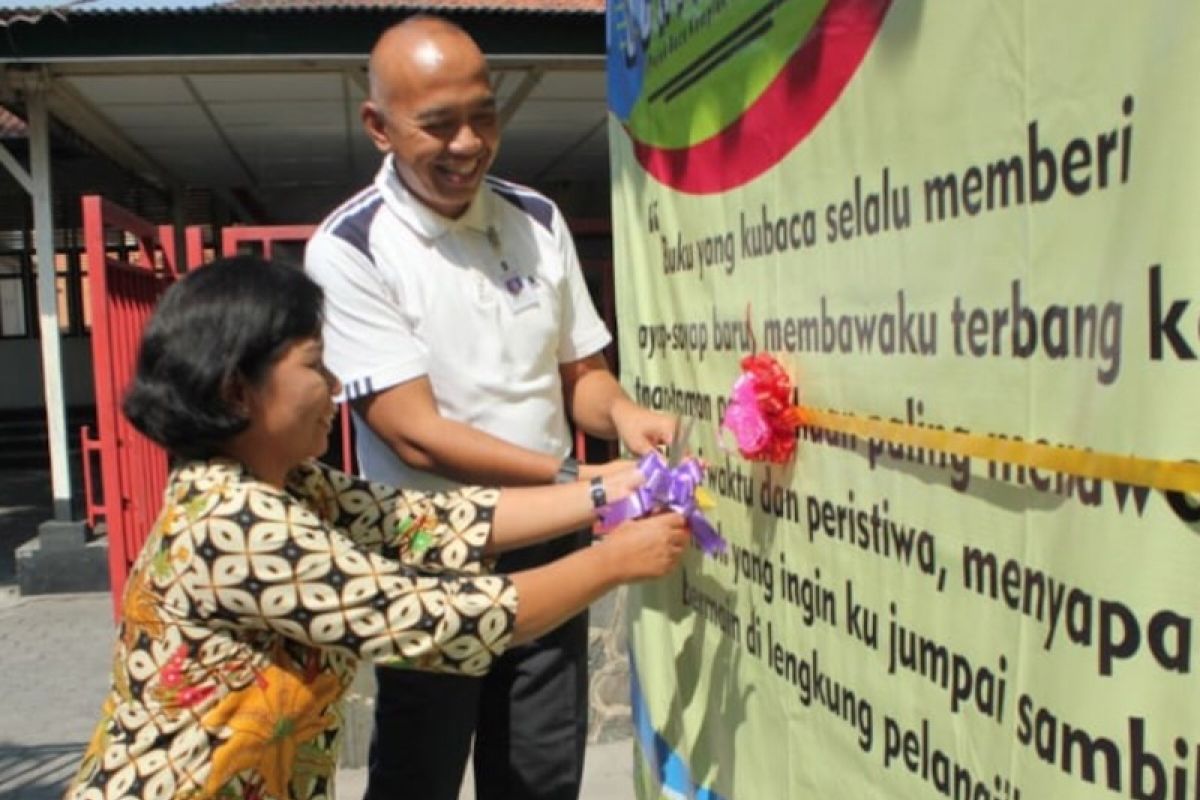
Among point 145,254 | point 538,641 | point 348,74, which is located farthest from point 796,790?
point 348,74

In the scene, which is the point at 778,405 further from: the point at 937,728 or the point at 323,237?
the point at 323,237

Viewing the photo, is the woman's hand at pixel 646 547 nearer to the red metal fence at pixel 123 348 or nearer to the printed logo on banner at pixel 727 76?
the printed logo on banner at pixel 727 76

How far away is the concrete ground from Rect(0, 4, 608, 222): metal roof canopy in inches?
115

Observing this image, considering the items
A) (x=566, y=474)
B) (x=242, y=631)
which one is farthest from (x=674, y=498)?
(x=242, y=631)

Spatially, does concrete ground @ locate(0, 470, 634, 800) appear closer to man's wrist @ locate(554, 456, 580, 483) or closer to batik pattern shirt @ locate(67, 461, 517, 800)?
man's wrist @ locate(554, 456, 580, 483)

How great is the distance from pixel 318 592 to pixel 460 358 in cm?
70

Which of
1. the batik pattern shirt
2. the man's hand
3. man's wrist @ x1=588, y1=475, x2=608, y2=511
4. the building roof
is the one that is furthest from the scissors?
the building roof

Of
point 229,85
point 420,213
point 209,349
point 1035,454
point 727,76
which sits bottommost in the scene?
point 1035,454

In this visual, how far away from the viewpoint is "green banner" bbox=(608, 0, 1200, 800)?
3.35 ft

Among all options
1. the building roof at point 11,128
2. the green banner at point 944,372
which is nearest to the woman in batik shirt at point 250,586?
the green banner at point 944,372

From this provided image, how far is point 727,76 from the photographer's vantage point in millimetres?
1906

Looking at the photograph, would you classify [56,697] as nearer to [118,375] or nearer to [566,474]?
[118,375]

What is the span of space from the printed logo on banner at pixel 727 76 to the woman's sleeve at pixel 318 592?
772 mm

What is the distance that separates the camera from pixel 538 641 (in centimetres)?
243
